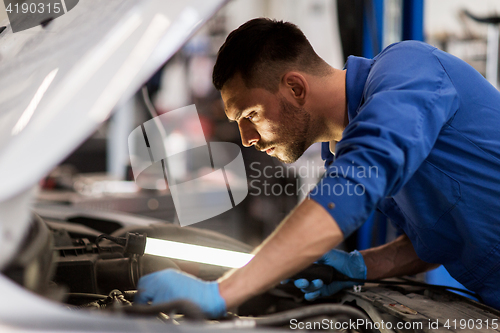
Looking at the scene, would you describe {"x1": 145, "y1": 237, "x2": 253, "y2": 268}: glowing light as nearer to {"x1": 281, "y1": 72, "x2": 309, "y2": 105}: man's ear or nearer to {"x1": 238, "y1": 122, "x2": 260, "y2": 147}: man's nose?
{"x1": 238, "y1": 122, "x2": 260, "y2": 147}: man's nose

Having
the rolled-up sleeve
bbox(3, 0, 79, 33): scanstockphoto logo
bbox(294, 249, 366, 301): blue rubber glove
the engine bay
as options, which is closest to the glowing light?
the engine bay

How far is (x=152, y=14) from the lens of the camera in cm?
83

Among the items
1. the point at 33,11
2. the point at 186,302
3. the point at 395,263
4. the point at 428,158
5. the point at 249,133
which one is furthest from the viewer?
the point at 395,263

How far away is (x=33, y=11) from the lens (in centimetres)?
117

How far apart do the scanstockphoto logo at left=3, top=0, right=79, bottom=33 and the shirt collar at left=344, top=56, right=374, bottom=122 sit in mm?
865

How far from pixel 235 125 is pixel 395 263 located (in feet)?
4.81

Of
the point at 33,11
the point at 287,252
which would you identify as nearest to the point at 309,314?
the point at 287,252

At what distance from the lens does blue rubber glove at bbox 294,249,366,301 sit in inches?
48.9

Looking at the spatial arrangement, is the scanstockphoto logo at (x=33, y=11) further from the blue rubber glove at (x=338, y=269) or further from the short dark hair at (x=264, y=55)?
the blue rubber glove at (x=338, y=269)

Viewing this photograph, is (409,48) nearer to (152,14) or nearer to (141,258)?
(152,14)

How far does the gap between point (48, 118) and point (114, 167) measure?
5.37 metres

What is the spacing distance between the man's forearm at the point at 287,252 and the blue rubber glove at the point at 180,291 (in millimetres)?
21

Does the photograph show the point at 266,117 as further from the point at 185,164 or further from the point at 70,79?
the point at 185,164

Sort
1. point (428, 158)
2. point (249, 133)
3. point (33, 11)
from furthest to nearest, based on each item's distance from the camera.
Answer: point (249, 133), point (33, 11), point (428, 158)
